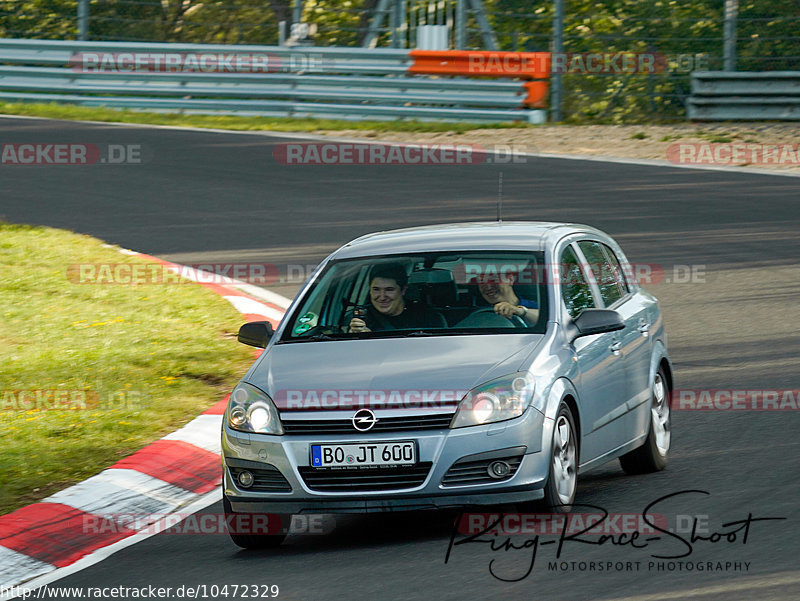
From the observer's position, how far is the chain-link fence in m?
25.3

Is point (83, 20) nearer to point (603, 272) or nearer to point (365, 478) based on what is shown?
point (603, 272)

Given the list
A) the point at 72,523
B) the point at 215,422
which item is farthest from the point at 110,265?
the point at 72,523

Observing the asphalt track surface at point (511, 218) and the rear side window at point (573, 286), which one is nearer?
the asphalt track surface at point (511, 218)

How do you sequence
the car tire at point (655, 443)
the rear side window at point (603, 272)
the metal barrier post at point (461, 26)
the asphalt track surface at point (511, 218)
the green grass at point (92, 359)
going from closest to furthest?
the asphalt track surface at point (511, 218) < the car tire at point (655, 443) < the rear side window at point (603, 272) < the green grass at point (92, 359) < the metal barrier post at point (461, 26)

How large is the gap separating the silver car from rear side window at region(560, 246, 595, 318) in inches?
0.5

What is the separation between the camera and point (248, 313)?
12.6 meters

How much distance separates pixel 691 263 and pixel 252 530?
28.0ft

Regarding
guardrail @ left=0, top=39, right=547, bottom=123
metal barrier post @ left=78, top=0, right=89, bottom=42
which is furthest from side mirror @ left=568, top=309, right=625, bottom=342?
metal barrier post @ left=78, top=0, right=89, bottom=42

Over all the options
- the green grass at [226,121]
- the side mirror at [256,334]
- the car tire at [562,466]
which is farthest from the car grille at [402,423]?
the green grass at [226,121]

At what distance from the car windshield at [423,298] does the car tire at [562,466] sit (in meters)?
0.54

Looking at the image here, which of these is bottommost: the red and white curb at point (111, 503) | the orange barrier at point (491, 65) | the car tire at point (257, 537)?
the red and white curb at point (111, 503)

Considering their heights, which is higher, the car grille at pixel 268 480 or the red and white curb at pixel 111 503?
the car grille at pixel 268 480

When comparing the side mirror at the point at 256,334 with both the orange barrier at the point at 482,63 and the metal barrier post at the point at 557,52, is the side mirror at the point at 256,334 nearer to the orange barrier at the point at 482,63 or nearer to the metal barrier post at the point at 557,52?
the orange barrier at the point at 482,63

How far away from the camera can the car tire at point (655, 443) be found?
8016mm
